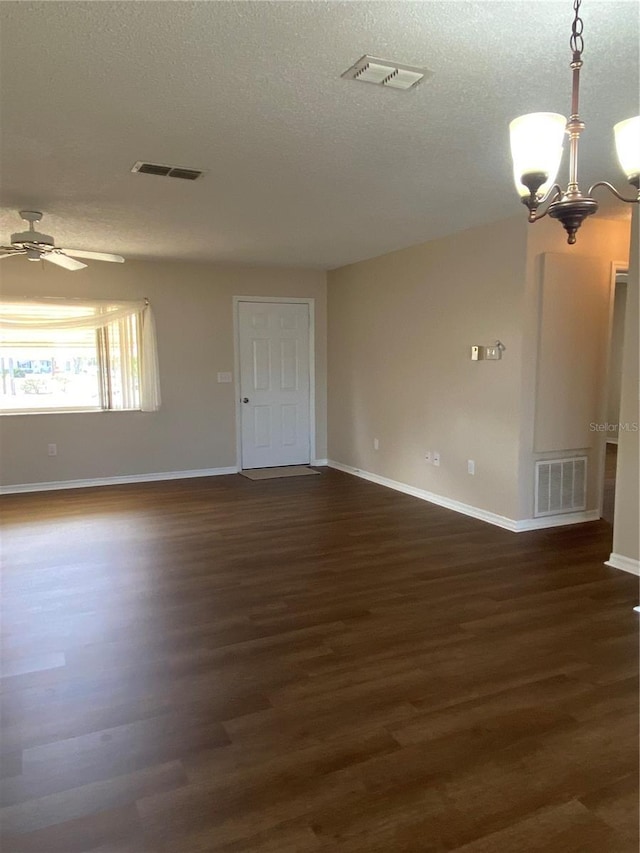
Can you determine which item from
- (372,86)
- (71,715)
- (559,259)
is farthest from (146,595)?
(559,259)

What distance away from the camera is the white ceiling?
1858mm

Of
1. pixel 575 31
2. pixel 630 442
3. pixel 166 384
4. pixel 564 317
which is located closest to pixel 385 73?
pixel 575 31

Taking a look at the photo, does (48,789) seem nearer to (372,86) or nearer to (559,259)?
(372,86)

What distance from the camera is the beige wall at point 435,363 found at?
4.64m

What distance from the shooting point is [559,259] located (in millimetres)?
4477

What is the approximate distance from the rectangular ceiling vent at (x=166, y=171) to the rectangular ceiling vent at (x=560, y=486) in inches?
129

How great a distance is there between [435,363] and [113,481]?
371 cm

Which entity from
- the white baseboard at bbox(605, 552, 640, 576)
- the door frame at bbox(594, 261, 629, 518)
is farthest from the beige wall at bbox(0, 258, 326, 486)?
the white baseboard at bbox(605, 552, 640, 576)

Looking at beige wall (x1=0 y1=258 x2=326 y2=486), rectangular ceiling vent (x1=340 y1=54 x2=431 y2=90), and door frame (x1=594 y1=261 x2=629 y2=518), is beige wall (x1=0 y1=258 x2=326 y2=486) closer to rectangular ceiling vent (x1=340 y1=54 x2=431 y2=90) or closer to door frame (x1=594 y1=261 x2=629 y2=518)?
door frame (x1=594 y1=261 x2=629 y2=518)

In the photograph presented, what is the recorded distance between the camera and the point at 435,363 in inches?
215

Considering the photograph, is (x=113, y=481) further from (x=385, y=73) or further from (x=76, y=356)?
(x=385, y=73)

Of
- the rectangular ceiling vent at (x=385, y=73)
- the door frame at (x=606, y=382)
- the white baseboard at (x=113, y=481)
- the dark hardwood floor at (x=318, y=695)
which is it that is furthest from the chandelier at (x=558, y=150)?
the white baseboard at (x=113, y=481)

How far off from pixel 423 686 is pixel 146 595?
68.7 inches

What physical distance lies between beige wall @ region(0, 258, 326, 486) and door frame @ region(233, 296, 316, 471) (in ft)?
0.17
